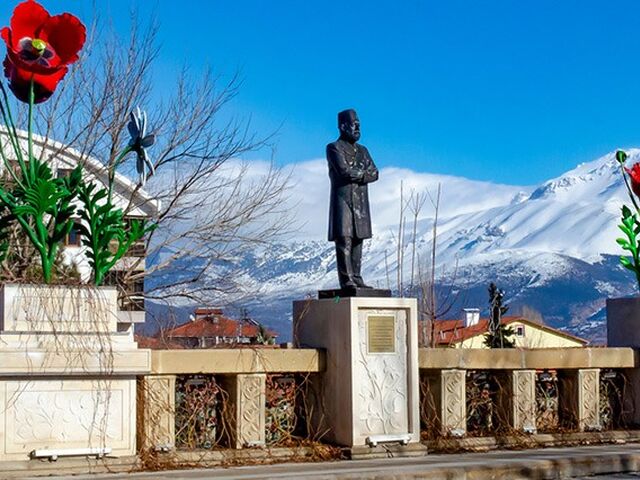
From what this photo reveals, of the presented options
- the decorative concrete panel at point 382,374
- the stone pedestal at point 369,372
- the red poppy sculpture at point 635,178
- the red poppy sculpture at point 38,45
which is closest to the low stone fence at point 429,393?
the stone pedestal at point 369,372

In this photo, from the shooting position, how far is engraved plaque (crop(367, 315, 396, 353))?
14727 mm

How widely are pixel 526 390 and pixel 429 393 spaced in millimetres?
1456

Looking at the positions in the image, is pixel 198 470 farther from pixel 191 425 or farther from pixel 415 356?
pixel 415 356

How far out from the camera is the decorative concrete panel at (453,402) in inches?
613

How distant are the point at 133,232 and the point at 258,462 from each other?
122 inches

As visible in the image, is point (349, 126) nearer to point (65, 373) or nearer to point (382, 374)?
point (382, 374)

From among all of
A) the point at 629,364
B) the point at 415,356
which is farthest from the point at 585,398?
the point at 415,356

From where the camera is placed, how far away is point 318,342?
15180mm

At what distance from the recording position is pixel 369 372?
14.7m

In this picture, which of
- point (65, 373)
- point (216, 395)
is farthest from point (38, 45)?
point (216, 395)

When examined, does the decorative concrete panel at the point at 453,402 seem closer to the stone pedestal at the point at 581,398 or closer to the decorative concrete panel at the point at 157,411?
the stone pedestal at the point at 581,398

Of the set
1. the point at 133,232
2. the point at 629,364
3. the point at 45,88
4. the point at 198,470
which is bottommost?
the point at 198,470

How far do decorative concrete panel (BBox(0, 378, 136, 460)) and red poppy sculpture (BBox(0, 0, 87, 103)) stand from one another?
11.2 feet

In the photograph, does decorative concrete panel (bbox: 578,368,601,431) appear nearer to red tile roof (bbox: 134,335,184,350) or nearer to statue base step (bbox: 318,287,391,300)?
statue base step (bbox: 318,287,391,300)
